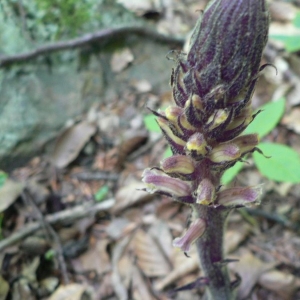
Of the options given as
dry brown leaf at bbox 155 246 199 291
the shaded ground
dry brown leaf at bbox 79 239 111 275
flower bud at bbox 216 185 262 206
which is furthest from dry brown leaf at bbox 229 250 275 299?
flower bud at bbox 216 185 262 206

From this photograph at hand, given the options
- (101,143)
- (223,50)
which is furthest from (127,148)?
(223,50)

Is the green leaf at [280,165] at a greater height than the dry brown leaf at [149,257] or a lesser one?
greater

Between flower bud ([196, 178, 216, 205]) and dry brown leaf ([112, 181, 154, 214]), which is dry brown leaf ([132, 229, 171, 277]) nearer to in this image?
dry brown leaf ([112, 181, 154, 214])

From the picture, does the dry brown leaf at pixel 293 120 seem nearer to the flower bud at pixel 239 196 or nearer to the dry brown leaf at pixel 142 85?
the dry brown leaf at pixel 142 85

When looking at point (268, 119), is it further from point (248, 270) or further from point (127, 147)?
point (127, 147)

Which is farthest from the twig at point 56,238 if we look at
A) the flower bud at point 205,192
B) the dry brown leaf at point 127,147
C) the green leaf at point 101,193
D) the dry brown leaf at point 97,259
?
the flower bud at point 205,192

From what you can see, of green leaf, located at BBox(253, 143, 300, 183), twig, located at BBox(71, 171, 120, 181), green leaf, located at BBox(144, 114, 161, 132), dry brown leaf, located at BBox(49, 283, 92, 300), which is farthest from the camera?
twig, located at BBox(71, 171, 120, 181)

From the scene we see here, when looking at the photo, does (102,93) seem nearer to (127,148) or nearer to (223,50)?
(127,148)
